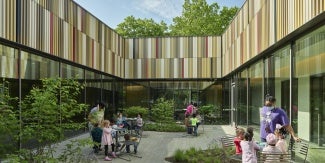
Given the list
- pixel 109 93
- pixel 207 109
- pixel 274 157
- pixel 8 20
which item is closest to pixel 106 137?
pixel 8 20

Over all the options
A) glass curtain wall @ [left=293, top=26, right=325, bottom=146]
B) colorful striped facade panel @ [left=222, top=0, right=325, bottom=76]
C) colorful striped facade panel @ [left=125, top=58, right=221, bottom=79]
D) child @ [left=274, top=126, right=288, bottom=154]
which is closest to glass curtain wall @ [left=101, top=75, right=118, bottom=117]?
colorful striped facade panel @ [left=125, top=58, right=221, bottom=79]

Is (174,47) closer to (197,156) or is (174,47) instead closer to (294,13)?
(197,156)

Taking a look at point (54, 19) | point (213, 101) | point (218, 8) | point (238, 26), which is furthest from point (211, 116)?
point (218, 8)

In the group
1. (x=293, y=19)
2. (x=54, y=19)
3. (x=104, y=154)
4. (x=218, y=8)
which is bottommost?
(x=104, y=154)

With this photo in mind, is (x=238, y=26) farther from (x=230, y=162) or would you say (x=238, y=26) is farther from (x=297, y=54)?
(x=230, y=162)

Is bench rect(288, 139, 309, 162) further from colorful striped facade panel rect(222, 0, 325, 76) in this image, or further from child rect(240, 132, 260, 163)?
colorful striped facade panel rect(222, 0, 325, 76)

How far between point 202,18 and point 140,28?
457 inches

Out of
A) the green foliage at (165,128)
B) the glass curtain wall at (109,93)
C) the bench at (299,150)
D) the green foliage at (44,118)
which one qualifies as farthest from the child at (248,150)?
the glass curtain wall at (109,93)

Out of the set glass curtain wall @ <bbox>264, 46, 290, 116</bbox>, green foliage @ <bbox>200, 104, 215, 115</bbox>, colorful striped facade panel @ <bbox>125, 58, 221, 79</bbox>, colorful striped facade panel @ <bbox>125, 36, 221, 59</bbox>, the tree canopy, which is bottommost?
green foliage @ <bbox>200, 104, 215, 115</bbox>

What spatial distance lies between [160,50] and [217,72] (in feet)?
13.8

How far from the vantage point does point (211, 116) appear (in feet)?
88.9

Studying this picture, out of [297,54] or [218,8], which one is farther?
[218,8]

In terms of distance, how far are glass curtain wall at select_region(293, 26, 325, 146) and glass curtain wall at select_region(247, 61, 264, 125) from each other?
4474 mm

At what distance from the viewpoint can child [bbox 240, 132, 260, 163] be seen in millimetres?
7379
